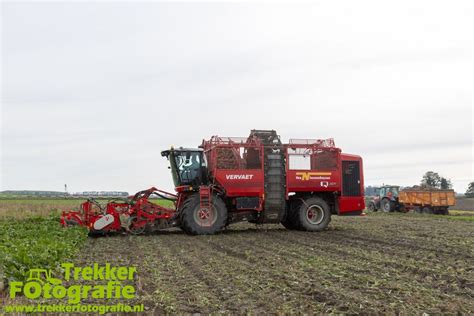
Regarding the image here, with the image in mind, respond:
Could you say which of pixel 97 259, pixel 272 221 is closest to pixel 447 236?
pixel 272 221

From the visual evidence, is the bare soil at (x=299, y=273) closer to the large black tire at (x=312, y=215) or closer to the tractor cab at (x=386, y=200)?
the large black tire at (x=312, y=215)

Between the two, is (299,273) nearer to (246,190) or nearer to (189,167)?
(246,190)

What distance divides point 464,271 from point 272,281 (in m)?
3.54

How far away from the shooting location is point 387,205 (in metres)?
34.7

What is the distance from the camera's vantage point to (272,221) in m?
16.7

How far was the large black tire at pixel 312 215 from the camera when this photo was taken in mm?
17094

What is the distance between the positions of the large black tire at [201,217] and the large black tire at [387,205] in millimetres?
21699

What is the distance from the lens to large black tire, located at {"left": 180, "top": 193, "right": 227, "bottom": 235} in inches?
614

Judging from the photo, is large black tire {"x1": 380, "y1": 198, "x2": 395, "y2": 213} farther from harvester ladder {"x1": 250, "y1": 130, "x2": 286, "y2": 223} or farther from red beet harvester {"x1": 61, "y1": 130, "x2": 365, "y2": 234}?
harvester ladder {"x1": 250, "y1": 130, "x2": 286, "y2": 223}

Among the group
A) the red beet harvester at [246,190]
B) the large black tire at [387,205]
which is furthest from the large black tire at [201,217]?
the large black tire at [387,205]

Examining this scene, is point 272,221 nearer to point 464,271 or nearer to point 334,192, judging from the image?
point 334,192

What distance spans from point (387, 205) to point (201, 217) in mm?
22581

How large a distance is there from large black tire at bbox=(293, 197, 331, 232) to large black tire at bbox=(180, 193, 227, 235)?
2.89m

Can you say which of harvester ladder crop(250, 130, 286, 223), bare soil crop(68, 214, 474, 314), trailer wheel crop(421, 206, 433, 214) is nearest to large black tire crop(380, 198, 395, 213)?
trailer wheel crop(421, 206, 433, 214)
